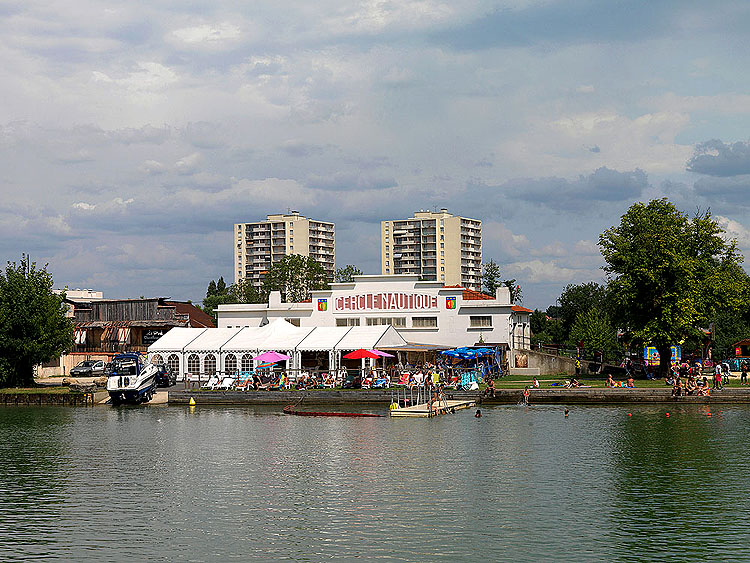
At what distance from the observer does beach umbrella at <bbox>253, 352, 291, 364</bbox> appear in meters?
69.0

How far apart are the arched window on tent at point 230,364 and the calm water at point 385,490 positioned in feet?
68.0

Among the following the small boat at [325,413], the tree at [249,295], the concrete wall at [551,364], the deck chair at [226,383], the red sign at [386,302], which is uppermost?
the tree at [249,295]

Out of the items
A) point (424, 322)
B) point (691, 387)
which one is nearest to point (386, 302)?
point (424, 322)

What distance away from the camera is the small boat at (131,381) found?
216 feet

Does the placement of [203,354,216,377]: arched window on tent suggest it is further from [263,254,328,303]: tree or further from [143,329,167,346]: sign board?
[263,254,328,303]: tree

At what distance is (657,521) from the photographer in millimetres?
26625

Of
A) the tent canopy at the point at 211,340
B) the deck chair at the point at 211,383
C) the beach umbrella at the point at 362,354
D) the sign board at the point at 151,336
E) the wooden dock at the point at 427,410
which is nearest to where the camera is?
the wooden dock at the point at 427,410

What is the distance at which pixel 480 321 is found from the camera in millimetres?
81938

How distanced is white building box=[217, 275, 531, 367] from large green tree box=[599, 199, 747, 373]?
13.5 meters

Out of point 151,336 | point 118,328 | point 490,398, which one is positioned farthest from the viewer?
point 118,328

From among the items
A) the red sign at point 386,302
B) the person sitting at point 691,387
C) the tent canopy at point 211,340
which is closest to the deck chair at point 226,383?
the tent canopy at point 211,340

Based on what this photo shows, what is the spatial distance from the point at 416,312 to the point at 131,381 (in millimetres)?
28841

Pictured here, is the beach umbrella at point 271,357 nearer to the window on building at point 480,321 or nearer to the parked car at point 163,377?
the parked car at point 163,377

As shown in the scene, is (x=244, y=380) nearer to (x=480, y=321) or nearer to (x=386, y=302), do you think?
(x=386, y=302)
